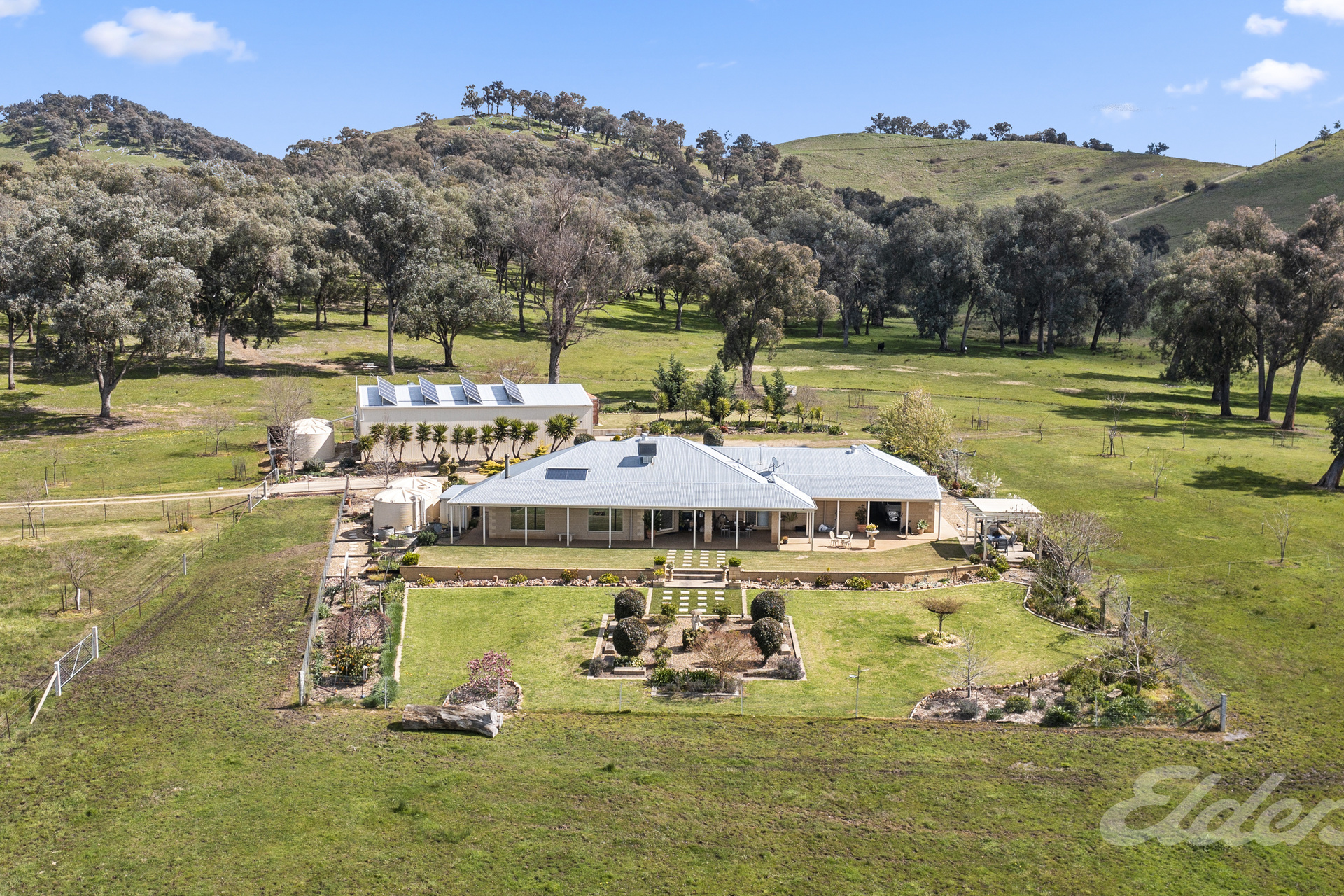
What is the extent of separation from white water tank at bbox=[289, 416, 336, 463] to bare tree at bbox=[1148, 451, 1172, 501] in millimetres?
49174

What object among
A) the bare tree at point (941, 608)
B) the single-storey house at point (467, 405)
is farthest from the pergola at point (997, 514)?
the single-storey house at point (467, 405)

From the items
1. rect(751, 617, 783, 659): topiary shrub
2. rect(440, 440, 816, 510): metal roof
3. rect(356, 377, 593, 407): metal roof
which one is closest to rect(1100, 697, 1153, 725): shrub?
rect(751, 617, 783, 659): topiary shrub

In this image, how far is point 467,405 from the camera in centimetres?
6178

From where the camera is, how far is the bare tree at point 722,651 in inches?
1331

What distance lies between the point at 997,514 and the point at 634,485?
1774 cm

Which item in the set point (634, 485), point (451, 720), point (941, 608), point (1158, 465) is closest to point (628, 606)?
point (451, 720)

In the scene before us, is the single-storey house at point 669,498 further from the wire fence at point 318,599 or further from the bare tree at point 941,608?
the bare tree at point 941,608

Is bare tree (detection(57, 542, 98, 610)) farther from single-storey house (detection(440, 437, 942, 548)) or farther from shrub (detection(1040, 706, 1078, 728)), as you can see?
shrub (detection(1040, 706, 1078, 728))

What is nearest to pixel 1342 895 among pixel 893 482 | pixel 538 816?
pixel 538 816

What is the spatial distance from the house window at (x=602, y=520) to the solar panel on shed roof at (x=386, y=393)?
1967 centimetres

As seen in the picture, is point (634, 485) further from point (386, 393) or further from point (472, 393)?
point (386, 393)

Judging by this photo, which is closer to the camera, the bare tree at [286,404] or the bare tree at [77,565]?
the bare tree at [77,565]

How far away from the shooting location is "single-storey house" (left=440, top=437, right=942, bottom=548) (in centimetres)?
4728

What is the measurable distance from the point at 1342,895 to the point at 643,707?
18.9m
